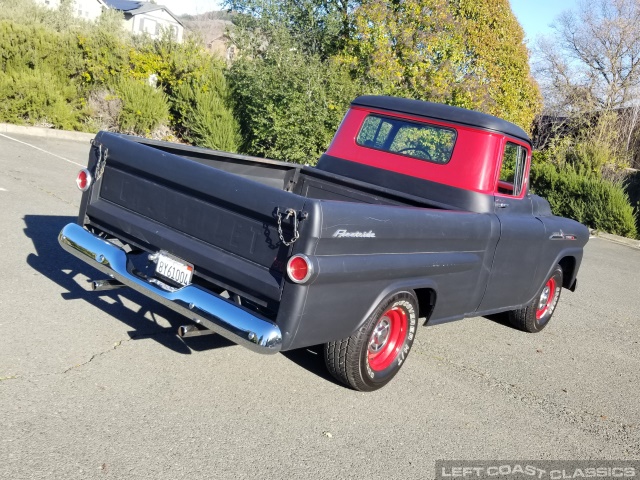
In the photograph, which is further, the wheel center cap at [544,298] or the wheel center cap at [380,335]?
the wheel center cap at [544,298]

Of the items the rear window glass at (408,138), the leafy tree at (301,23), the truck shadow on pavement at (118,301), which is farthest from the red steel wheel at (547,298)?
the leafy tree at (301,23)

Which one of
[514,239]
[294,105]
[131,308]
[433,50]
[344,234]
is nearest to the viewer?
[344,234]

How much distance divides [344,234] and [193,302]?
99 cm

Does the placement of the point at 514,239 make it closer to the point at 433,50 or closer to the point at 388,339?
the point at 388,339

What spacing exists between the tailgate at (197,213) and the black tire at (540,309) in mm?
3540

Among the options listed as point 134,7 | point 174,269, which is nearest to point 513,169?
point 174,269

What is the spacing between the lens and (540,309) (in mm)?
7203

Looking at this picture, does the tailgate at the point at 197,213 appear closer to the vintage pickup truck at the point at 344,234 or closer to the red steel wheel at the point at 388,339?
the vintage pickup truck at the point at 344,234

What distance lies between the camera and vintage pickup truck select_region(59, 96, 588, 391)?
4.05 metres

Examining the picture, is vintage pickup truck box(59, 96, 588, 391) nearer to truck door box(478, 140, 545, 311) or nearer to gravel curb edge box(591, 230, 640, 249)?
truck door box(478, 140, 545, 311)

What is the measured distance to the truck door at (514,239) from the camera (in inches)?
230

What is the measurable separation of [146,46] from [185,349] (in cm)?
1598

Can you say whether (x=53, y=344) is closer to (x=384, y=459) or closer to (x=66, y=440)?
(x=66, y=440)

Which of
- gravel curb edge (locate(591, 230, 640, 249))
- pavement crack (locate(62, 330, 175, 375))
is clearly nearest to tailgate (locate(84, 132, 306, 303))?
pavement crack (locate(62, 330, 175, 375))
